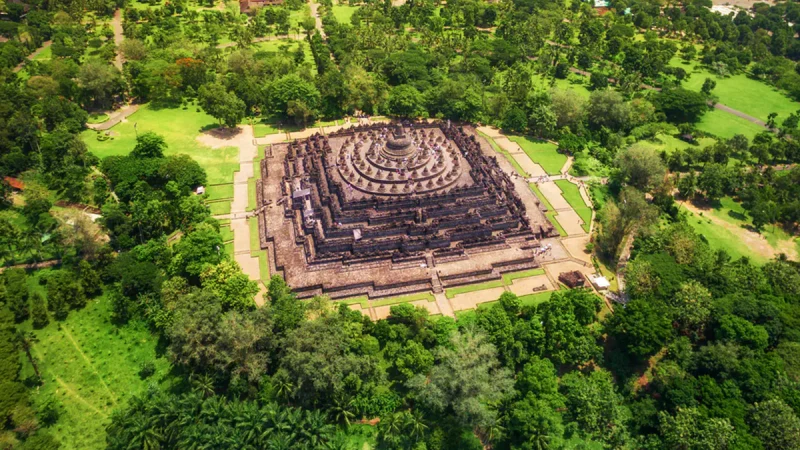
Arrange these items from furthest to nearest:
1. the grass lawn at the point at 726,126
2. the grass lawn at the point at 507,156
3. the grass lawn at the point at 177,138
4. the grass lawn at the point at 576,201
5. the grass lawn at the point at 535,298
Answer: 1. the grass lawn at the point at 726,126
2. the grass lawn at the point at 507,156
3. the grass lawn at the point at 177,138
4. the grass lawn at the point at 576,201
5. the grass lawn at the point at 535,298

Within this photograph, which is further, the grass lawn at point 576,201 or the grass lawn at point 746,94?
the grass lawn at point 746,94

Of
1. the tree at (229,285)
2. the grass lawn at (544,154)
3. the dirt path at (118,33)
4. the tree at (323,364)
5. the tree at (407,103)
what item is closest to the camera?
the tree at (323,364)

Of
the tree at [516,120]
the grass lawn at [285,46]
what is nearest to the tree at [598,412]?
the tree at [516,120]

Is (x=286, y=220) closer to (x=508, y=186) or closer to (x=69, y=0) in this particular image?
(x=508, y=186)

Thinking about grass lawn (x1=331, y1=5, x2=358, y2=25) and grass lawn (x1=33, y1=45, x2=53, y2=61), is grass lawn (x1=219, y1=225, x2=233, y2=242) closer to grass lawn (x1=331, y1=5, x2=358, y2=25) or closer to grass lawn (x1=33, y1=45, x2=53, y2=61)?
grass lawn (x1=33, y1=45, x2=53, y2=61)

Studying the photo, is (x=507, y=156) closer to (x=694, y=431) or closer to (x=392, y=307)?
(x=392, y=307)

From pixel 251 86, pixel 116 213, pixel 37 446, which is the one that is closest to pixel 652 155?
pixel 251 86

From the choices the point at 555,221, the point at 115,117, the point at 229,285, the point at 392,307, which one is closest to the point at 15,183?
the point at 115,117

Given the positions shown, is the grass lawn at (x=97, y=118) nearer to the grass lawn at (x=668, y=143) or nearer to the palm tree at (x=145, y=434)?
the palm tree at (x=145, y=434)
